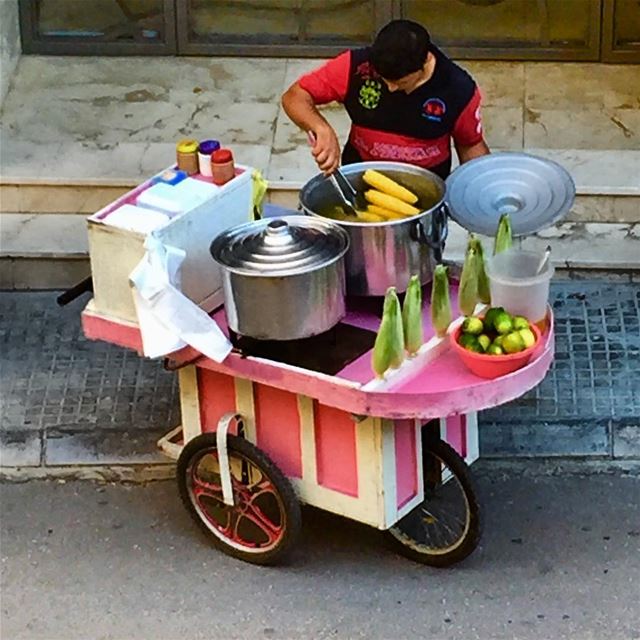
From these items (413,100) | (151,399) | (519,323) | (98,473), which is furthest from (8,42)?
(519,323)

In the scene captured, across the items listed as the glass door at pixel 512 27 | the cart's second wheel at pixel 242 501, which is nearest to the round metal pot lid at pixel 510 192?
the cart's second wheel at pixel 242 501

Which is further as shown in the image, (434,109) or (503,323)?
(434,109)

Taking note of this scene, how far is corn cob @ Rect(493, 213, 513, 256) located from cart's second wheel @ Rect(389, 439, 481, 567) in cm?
72

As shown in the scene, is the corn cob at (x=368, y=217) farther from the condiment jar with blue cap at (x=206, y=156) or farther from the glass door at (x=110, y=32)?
the glass door at (x=110, y=32)

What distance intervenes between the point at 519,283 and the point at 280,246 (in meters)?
0.77

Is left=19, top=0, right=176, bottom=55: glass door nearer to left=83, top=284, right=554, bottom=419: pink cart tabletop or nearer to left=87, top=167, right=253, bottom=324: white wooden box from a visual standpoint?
left=87, top=167, right=253, bottom=324: white wooden box

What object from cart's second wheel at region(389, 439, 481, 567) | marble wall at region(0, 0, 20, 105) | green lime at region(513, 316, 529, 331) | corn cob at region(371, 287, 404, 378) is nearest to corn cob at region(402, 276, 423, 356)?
corn cob at region(371, 287, 404, 378)

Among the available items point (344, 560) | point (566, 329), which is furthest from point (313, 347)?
point (566, 329)

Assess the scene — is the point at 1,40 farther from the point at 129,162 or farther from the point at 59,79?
the point at 129,162

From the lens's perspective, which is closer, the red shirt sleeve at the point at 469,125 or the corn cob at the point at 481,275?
the corn cob at the point at 481,275

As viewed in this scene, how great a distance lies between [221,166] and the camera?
17.4 feet

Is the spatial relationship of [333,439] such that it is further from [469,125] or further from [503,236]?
[469,125]

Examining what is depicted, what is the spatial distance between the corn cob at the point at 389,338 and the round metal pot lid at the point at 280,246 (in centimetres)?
25

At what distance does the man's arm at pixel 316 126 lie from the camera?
17.2 ft
